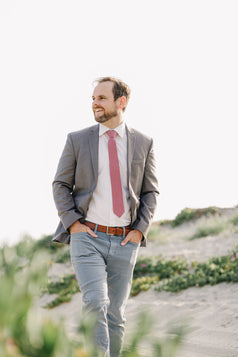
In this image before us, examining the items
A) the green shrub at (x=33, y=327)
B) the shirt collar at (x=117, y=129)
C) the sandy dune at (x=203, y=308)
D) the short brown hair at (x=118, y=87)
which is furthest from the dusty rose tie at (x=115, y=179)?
the green shrub at (x=33, y=327)

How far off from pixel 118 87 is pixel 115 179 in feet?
2.80

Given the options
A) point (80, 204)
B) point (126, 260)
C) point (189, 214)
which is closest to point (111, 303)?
point (126, 260)

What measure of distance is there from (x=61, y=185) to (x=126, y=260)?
84cm

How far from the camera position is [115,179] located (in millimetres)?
3604

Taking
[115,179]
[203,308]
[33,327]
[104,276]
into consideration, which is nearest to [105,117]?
[115,179]

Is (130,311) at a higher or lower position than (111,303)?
lower

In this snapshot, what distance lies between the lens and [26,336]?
662 mm

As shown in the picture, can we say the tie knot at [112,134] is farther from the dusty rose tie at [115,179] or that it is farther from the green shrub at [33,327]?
the green shrub at [33,327]

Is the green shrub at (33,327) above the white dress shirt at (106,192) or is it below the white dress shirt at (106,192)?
above

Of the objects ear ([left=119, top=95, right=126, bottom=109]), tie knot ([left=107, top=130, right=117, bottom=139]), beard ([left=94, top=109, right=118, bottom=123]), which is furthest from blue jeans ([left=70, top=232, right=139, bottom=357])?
ear ([left=119, top=95, right=126, bottom=109])

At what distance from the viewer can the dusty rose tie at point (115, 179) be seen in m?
3.56

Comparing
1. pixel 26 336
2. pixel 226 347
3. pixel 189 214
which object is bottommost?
pixel 189 214

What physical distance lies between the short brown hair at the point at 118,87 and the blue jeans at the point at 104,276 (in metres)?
1.25

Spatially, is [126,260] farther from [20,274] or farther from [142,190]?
[20,274]
